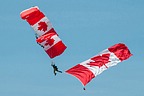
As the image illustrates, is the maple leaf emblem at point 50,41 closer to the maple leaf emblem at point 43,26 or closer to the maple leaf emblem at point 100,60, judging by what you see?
the maple leaf emblem at point 43,26

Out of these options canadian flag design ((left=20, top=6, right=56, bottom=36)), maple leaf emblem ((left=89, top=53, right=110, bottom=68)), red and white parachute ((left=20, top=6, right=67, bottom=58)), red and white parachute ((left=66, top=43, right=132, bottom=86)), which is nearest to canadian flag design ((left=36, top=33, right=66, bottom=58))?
red and white parachute ((left=20, top=6, right=67, bottom=58))

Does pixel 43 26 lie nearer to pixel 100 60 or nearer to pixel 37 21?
pixel 37 21

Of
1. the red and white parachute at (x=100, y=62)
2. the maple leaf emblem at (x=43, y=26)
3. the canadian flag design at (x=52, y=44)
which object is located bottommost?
the red and white parachute at (x=100, y=62)

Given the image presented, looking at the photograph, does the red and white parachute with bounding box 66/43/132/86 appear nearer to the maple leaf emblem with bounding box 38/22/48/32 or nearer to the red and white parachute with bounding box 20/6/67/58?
the red and white parachute with bounding box 20/6/67/58

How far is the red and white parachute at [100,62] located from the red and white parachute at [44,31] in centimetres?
685

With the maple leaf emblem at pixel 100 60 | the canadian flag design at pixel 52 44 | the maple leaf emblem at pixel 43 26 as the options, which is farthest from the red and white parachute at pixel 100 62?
the maple leaf emblem at pixel 43 26

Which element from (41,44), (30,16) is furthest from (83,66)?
(30,16)

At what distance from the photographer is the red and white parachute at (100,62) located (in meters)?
49.8

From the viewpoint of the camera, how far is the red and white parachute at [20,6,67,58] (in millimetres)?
57969

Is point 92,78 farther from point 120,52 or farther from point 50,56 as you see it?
point 50,56

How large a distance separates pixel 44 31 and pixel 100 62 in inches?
467

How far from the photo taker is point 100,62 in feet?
171

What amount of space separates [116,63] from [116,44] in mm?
3116

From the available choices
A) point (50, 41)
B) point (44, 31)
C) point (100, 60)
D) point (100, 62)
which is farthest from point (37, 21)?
point (100, 62)
